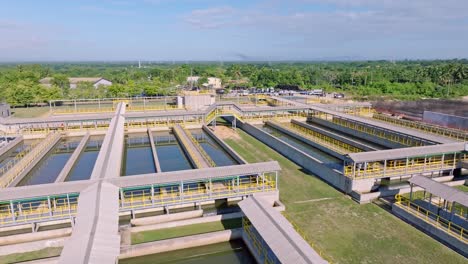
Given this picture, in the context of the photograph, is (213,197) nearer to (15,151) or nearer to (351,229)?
(351,229)

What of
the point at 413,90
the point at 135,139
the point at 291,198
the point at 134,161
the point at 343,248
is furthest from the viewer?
the point at 413,90

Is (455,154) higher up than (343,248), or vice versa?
(455,154)

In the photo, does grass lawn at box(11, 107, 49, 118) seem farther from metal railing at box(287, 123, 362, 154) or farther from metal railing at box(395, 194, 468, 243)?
metal railing at box(395, 194, 468, 243)

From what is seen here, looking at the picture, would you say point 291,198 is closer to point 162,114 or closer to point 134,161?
point 134,161

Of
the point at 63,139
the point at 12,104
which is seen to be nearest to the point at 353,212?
the point at 63,139

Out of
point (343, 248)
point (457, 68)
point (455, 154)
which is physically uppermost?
point (457, 68)

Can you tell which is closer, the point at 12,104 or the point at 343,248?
the point at 343,248

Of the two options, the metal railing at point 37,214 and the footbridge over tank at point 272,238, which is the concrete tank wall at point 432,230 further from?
the metal railing at point 37,214

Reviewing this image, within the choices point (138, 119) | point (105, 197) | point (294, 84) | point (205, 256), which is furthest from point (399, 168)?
point (294, 84)
